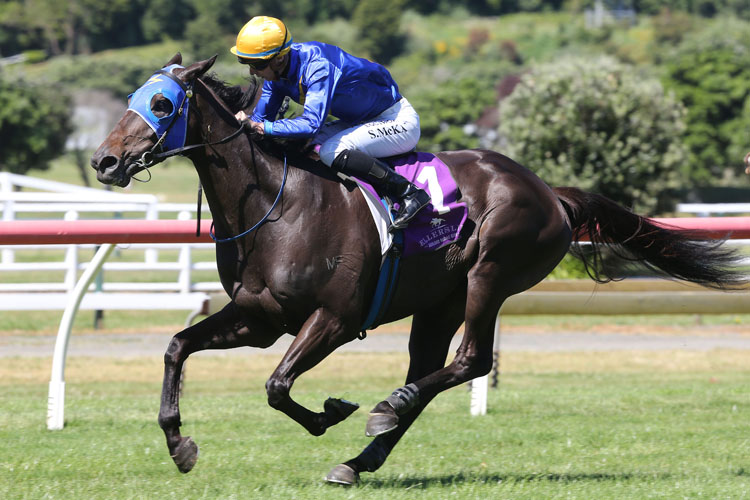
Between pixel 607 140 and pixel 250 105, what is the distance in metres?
→ 18.7

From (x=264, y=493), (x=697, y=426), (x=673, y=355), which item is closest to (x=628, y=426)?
(x=697, y=426)

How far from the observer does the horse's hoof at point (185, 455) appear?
4426 millimetres

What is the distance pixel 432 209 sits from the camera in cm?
469

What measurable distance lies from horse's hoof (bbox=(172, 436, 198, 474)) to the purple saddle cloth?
1.20m

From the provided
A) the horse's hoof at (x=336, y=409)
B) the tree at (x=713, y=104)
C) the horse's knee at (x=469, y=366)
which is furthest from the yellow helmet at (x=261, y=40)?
the tree at (x=713, y=104)

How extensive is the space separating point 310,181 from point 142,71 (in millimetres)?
115209

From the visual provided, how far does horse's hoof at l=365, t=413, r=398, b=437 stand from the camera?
4.41 meters

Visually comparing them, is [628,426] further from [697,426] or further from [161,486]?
[161,486]

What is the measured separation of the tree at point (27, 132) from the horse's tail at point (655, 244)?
48963mm

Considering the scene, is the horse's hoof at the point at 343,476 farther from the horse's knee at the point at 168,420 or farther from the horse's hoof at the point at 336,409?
the horse's knee at the point at 168,420

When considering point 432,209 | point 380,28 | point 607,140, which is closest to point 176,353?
point 432,209

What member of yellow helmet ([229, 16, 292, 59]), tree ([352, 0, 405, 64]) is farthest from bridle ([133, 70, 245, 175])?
tree ([352, 0, 405, 64])

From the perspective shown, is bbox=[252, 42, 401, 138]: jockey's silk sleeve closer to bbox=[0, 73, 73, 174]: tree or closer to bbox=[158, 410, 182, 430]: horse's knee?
bbox=[158, 410, 182, 430]: horse's knee

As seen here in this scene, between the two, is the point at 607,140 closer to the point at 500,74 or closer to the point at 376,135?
the point at 376,135
